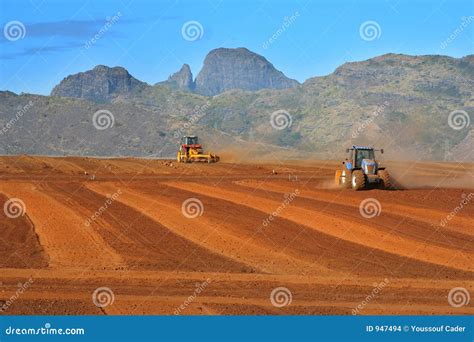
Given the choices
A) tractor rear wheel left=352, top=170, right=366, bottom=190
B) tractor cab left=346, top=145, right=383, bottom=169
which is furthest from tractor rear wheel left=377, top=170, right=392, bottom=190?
tractor rear wheel left=352, top=170, right=366, bottom=190

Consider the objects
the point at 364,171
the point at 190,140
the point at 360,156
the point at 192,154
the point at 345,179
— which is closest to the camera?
the point at 364,171

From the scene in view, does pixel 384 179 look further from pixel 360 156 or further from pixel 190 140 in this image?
pixel 190 140

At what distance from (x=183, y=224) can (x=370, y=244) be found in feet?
21.5

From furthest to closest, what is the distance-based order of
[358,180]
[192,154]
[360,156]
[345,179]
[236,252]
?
[192,154]
[345,179]
[360,156]
[358,180]
[236,252]

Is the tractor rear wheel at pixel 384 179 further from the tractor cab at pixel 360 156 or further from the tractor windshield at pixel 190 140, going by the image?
the tractor windshield at pixel 190 140

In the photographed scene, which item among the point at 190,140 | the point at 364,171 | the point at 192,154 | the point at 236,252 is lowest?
the point at 236,252

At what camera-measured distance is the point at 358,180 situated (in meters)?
37.3

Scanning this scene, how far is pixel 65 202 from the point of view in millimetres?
33875

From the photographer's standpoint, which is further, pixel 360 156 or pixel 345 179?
pixel 345 179

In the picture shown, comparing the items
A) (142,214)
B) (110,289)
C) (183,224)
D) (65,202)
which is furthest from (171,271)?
(65,202)

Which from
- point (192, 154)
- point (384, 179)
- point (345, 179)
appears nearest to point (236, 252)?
point (384, 179)

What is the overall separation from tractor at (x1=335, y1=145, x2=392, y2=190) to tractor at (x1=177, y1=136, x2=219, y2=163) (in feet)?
99.4

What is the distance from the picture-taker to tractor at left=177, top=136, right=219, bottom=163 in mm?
68062

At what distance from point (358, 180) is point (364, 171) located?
2.31ft
